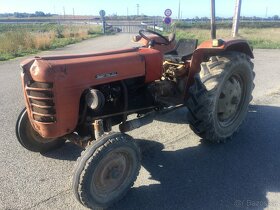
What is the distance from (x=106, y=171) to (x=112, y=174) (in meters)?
0.07

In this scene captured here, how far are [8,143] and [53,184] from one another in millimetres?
1481

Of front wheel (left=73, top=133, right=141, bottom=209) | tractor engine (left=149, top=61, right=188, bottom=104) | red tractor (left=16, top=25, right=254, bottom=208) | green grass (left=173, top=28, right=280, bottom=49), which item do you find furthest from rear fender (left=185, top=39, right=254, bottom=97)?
green grass (left=173, top=28, right=280, bottom=49)

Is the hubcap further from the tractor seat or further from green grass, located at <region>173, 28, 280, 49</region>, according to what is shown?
green grass, located at <region>173, 28, 280, 49</region>

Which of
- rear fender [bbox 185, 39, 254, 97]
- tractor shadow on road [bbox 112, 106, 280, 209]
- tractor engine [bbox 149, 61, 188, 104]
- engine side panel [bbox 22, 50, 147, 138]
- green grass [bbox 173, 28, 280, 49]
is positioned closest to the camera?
engine side panel [bbox 22, 50, 147, 138]

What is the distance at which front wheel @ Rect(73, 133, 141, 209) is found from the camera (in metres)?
2.95

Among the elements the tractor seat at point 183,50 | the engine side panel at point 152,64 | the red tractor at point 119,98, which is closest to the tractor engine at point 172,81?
the red tractor at point 119,98

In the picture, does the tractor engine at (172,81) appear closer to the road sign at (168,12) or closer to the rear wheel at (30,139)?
the rear wheel at (30,139)

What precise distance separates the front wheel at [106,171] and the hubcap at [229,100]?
1816 mm

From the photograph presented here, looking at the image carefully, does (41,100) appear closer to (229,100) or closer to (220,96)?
(220,96)

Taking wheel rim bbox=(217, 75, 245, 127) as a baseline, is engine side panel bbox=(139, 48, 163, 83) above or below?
above

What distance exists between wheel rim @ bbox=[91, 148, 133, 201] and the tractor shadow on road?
17cm

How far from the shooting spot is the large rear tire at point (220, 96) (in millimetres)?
4102

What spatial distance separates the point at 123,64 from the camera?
3.69 m

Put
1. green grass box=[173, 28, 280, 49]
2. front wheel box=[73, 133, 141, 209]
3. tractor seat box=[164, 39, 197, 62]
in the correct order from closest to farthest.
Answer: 1. front wheel box=[73, 133, 141, 209]
2. tractor seat box=[164, 39, 197, 62]
3. green grass box=[173, 28, 280, 49]
